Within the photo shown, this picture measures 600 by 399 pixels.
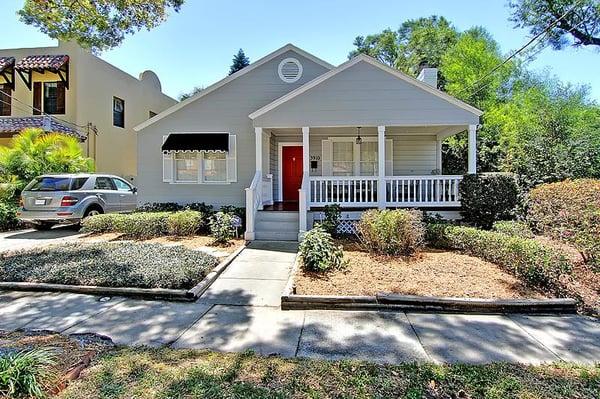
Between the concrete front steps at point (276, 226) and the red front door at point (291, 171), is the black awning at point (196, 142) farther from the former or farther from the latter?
the concrete front steps at point (276, 226)

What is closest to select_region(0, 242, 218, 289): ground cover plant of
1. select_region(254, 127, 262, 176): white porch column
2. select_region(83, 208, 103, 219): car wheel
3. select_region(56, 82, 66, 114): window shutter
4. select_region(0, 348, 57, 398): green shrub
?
select_region(0, 348, 57, 398): green shrub

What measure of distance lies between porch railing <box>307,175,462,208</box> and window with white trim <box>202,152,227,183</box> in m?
3.64

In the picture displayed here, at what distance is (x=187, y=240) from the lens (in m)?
9.99

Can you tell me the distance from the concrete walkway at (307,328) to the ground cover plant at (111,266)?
457mm

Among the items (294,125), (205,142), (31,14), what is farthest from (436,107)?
(31,14)

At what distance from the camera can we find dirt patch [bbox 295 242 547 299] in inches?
215

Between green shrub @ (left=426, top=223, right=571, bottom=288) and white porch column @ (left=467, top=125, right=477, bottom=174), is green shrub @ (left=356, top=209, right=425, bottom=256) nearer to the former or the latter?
green shrub @ (left=426, top=223, right=571, bottom=288)

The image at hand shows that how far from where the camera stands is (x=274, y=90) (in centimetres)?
1277

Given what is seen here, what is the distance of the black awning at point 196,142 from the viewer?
12195 mm

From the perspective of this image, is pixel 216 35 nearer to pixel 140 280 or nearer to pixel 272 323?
pixel 140 280

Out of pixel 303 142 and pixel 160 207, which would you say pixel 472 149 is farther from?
pixel 160 207

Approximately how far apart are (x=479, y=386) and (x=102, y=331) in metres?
4.12

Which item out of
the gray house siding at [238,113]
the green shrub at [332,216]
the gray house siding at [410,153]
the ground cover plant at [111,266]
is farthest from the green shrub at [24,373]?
the gray house siding at [410,153]

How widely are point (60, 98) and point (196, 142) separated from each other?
30.0 ft
